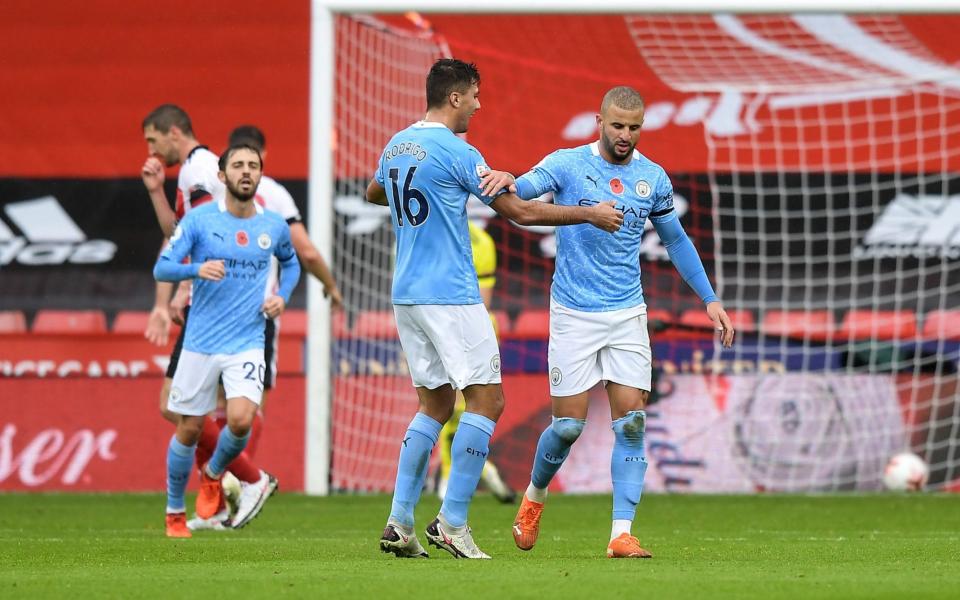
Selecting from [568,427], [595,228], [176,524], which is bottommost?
[176,524]

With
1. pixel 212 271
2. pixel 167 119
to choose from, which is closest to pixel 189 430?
pixel 212 271

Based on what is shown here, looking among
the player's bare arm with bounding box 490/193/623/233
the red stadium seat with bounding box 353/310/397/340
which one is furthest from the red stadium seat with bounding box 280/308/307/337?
the player's bare arm with bounding box 490/193/623/233

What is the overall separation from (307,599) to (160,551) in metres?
2.20

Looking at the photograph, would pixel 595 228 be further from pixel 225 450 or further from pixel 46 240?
pixel 46 240

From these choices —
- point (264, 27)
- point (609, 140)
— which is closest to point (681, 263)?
point (609, 140)

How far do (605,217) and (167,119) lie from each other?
3542mm

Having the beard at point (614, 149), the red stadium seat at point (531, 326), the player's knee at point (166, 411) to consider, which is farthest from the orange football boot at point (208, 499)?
the red stadium seat at point (531, 326)

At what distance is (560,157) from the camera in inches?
255

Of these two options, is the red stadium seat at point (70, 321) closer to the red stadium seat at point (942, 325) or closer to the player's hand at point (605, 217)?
the red stadium seat at point (942, 325)

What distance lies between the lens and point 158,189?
843cm

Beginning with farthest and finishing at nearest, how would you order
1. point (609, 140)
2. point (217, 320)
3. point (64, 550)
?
point (217, 320), point (64, 550), point (609, 140)

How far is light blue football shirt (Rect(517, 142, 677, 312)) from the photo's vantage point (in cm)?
641

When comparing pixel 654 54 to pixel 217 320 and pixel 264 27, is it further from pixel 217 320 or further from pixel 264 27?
pixel 217 320

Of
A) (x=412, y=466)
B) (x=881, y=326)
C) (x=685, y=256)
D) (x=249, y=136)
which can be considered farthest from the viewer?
(x=881, y=326)
